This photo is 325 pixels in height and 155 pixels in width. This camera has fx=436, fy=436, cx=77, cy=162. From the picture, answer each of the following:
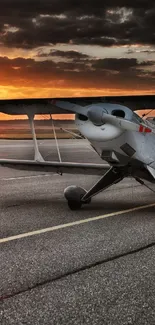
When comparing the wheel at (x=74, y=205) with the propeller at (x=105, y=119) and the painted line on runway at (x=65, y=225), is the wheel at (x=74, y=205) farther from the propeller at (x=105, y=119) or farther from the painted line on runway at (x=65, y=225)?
the propeller at (x=105, y=119)

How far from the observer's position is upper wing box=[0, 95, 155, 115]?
730 cm

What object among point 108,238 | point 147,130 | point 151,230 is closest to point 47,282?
point 108,238

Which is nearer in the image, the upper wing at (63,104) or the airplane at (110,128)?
the airplane at (110,128)

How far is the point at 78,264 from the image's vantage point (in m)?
5.04

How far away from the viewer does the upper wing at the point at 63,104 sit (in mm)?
7305

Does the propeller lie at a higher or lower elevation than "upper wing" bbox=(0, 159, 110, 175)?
higher

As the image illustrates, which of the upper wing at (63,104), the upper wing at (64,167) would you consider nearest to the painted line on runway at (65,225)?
the upper wing at (64,167)

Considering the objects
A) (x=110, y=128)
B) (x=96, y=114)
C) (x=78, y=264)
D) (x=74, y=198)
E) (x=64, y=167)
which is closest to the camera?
(x=78, y=264)

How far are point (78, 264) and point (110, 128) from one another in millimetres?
2738

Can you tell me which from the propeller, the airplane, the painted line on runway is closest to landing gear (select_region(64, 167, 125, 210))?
the airplane

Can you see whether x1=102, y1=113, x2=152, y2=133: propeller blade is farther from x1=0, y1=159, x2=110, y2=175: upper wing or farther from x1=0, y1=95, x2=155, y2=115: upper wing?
x1=0, y1=159, x2=110, y2=175: upper wing

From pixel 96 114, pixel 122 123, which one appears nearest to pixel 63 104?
pixel 96 114

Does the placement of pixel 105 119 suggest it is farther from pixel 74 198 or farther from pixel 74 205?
pixel 74 205

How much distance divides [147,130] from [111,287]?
3.84m
